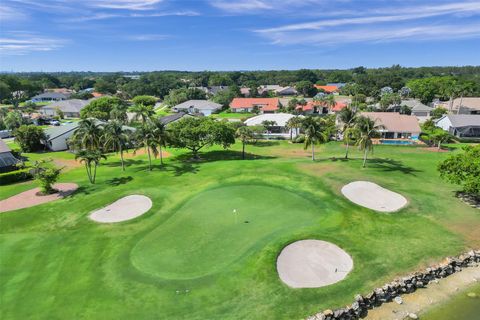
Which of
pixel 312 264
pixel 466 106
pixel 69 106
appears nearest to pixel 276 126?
pixel 312 264

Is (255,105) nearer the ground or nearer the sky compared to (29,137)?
nearer the sky

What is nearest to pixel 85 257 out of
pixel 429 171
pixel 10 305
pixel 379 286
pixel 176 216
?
pixel 10 305

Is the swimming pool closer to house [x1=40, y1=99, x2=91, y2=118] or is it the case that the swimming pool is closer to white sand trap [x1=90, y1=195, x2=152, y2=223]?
white sand trap [x1=90, y1=195, x2=152, y2=223]

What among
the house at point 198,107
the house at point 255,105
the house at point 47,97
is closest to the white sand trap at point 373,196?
the house at point 255,105

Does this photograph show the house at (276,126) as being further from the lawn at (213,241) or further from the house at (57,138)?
the house at (57,138)

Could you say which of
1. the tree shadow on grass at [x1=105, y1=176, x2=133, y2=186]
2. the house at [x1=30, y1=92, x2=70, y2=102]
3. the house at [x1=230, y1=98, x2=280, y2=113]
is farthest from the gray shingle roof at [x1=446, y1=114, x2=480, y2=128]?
the house at [x1=30, y1=92, x2=70, y2=102]

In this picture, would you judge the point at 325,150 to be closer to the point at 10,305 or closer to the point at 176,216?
the point at 176,216

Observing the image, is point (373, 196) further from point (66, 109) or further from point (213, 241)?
point (66, 109)
